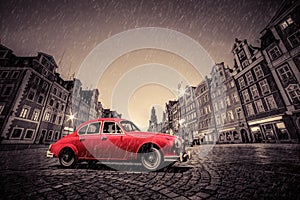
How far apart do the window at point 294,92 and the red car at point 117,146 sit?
20.9m

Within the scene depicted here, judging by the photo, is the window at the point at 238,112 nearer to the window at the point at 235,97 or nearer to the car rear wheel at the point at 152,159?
the window at the point at 235,97

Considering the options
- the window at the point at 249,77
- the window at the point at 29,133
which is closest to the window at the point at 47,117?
the window at the point at 29,133

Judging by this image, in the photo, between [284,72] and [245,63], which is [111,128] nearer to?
[284,72]

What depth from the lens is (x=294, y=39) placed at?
670 inches

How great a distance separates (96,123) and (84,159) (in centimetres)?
133

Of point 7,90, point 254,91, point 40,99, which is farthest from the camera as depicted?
point 40,99

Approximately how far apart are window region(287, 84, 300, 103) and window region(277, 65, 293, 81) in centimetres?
142

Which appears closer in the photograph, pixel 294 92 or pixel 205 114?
pixel 294 92

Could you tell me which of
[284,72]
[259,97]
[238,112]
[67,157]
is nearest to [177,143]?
[67,157]

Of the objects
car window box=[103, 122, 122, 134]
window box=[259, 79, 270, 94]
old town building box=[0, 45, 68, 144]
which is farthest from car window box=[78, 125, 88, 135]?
window box=[259, 79, 270, 94]

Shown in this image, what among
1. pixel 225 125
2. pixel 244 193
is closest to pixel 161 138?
pixel 244 193

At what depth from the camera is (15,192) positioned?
247 centimetres

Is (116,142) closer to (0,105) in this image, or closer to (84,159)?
(84,159)

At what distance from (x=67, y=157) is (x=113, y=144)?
6.77 feet
